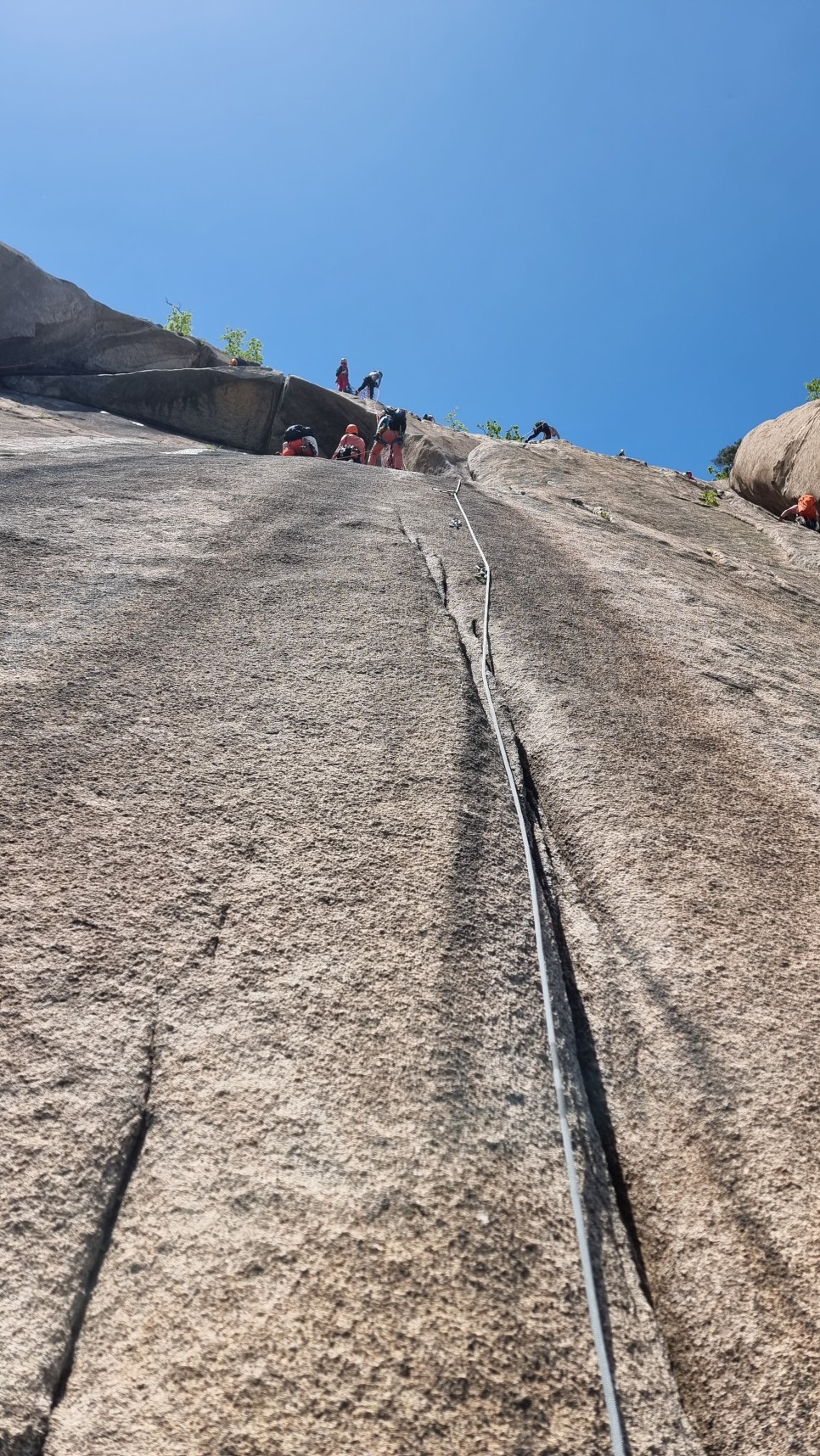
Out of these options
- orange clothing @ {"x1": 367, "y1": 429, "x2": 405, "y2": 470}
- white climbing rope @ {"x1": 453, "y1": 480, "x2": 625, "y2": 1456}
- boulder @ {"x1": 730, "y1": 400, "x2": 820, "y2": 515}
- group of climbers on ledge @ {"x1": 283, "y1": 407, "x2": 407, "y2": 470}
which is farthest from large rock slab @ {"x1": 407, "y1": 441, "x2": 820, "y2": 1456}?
orange clothing @ {"x1": 367, "y1": 429, "x2": 405, "y2": 470}

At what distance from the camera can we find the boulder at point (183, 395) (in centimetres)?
1997

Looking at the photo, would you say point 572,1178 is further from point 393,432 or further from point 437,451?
point 437,451

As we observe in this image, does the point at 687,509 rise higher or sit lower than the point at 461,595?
higher

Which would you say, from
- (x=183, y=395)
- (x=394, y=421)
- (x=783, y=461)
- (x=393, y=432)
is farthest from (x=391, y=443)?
(x=183, y=395)

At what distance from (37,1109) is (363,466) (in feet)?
30.5

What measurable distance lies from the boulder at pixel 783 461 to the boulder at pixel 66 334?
54.8ft

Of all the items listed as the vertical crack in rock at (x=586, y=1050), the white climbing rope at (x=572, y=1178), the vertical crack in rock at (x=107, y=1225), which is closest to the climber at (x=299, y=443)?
the white climbing rope at (x=572, y=1178)

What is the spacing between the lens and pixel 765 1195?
6.26 ft

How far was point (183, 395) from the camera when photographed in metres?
20.1

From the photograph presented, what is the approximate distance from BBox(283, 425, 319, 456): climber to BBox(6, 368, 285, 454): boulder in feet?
25.2

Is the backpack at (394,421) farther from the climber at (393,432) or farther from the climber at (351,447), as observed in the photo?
the climber at (351,447)

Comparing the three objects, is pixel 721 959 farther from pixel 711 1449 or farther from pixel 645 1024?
pixel 711 1449

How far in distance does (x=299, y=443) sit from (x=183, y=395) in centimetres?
905

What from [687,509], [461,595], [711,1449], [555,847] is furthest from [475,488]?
[711,1449]
